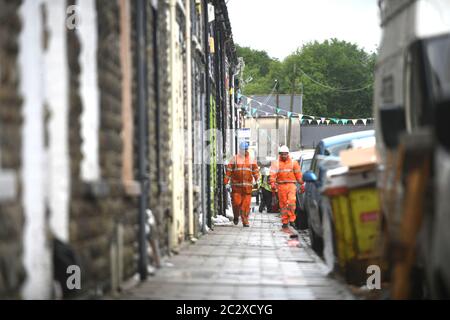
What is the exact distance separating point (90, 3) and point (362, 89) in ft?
313

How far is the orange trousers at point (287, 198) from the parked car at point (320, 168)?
2653mm

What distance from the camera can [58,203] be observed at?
7746mm

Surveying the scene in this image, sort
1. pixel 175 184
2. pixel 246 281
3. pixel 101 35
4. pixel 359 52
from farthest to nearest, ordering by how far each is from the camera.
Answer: pixel 359 52, pixel 175 184, pixel 246 281, pixel 101 35

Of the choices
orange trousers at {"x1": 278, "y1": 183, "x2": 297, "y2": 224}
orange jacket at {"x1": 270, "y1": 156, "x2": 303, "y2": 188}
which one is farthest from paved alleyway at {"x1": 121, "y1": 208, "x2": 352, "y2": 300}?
orange jacket at {"x1": 270, "y1": 156, "x2": 303, "y2": 188}

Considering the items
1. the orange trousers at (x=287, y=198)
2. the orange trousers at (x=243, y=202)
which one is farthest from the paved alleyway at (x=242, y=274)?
the orange trousers at (x=243, y=202)

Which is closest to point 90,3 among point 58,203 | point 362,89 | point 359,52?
point 58,203

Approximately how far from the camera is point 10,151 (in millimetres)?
6219

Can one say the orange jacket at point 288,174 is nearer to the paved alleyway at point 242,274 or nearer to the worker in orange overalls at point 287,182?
the worker in orange overalls at point 287,182

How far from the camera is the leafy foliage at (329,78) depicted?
103125 mm

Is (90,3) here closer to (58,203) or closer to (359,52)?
(58,203)

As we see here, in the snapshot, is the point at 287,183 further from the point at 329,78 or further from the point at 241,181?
the point at 329,78

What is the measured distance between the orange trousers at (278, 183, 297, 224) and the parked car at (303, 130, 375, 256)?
2.65 meters

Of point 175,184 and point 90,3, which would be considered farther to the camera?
point 175,184

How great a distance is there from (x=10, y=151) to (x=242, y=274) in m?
5.95
